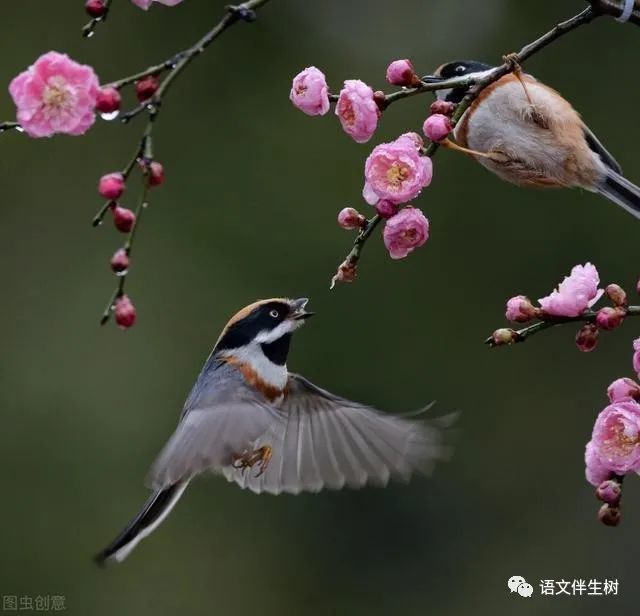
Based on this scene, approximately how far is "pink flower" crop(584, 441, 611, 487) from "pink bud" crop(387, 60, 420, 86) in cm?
75

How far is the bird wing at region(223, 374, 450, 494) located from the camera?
234 centimetres

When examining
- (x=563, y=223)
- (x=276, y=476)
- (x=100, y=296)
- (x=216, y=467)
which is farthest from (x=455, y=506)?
(x=216, y=467)

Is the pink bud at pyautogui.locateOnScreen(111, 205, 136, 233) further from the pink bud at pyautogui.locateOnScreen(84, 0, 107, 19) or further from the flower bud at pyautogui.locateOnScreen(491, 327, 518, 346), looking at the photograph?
the flower bud at pyautogui.locateOnScreen(491, 327, 518, 346)

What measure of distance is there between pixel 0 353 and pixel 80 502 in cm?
94

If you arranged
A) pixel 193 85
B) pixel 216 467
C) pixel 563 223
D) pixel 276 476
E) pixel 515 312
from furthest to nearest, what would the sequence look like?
pixel 193 85 < pixel 563 223 < pixel 276 476 < pixel 216 467 < pixel 515 312

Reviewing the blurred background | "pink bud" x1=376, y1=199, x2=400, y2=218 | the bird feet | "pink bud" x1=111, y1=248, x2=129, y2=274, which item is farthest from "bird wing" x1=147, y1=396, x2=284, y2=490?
the blurred background

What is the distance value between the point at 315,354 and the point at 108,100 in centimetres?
408

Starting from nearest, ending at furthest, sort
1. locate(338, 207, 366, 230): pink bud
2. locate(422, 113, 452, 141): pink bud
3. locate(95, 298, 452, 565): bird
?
locate(422, 113, 452, 141): pink bud → locate(338, 207, 366, 230): pink bud → locate(95, 298, 452, 565): bird

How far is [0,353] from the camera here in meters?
6.02

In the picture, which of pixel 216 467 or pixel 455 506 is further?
pixel 455 506

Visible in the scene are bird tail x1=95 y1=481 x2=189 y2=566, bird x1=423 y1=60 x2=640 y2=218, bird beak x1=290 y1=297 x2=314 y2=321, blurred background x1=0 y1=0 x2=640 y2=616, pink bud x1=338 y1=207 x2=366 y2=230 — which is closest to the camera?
pink bud x1=338 y1=207 x2=366 y2=230

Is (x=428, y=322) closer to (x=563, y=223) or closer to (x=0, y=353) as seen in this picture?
(x=563, y=223)

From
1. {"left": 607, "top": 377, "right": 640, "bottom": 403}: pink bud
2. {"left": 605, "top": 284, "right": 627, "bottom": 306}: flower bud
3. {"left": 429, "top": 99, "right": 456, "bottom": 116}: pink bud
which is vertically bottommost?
{"left": 607, "top": 377, "right": 640, "bottom": 403}: pink bud

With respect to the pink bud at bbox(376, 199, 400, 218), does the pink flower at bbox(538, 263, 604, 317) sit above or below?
below
